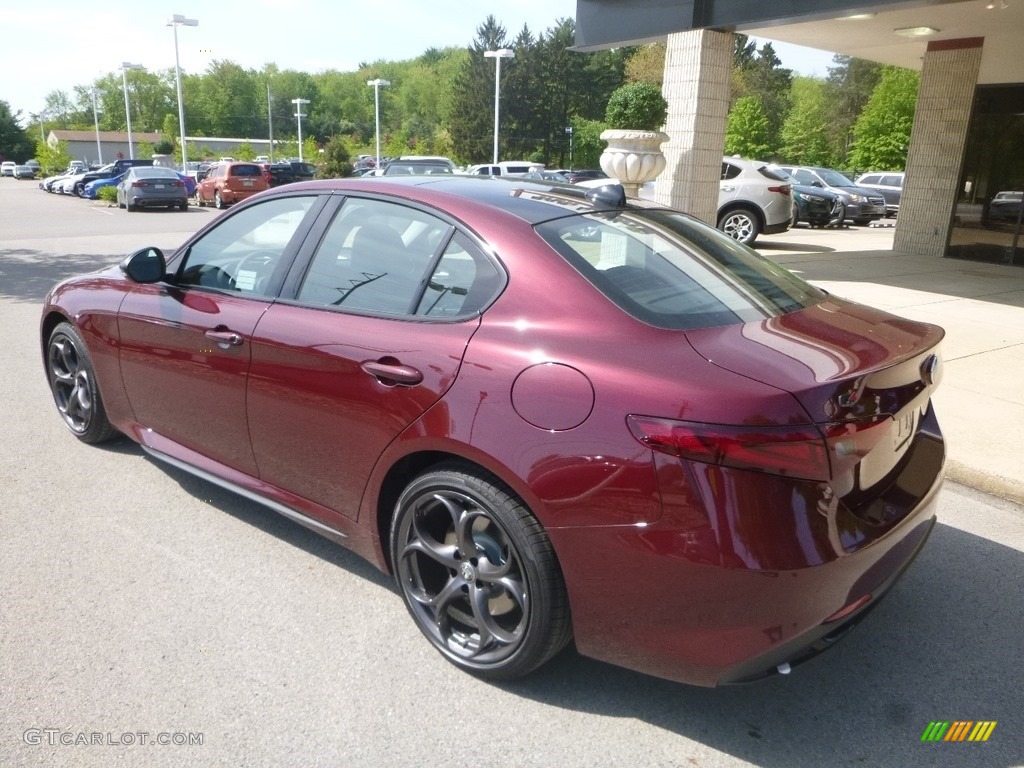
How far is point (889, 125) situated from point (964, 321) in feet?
142

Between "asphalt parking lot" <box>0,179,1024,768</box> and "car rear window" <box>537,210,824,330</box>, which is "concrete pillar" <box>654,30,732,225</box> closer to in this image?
"asphalt parking lot" <box>0,179,1024,768</box>

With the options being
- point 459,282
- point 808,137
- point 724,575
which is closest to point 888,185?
point 459,282

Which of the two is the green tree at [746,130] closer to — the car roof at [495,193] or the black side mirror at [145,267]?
the car roof at [495,193]

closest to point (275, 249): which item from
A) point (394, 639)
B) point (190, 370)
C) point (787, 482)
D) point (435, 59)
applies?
point (190, 370)

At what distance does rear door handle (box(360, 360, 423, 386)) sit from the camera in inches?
108

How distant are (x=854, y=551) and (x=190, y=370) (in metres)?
2.72

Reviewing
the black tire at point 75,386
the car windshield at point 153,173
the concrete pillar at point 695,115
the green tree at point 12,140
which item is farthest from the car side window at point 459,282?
the green tree at point 12,140

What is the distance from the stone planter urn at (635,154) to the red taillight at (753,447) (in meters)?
9.85

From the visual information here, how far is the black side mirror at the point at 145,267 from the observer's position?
3.82 metres

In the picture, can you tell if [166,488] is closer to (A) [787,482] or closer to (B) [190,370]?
(B) [190,370]

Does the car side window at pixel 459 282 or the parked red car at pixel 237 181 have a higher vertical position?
the car side window at pixel 459 282

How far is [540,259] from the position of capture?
8.90 ft

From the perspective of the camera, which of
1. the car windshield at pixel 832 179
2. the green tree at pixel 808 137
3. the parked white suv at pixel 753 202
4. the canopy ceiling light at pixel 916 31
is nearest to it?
the canopy ceiling light at pixel 916 31

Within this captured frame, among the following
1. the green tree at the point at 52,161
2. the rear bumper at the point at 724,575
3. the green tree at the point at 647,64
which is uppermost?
the green tree at the point at 647,64
